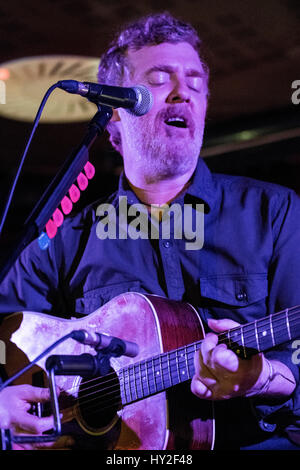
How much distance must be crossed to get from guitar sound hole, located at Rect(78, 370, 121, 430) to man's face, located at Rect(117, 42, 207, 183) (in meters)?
0.90

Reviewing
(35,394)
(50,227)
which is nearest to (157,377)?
(35,394)

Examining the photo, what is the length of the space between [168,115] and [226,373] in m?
1.11

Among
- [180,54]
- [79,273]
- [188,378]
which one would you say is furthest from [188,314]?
[180,54]

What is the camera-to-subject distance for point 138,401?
5.78 ft

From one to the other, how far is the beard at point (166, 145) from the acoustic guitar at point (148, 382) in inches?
24.8

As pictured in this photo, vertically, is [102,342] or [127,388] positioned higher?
[102,342]

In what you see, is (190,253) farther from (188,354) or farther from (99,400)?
(99,400)

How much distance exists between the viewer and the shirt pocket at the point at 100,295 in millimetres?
2110

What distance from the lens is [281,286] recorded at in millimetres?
1907

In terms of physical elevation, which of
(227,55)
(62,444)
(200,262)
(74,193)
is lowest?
(62,444)

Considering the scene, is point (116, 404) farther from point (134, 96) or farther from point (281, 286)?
point (134, 96)

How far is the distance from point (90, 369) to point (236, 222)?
86cm

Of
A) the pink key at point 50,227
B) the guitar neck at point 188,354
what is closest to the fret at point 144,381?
the guitar neck at point 188,354

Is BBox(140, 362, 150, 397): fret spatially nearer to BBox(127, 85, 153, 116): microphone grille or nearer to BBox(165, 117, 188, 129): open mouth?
BBox(127, 85, 153, 116): microphone grille
